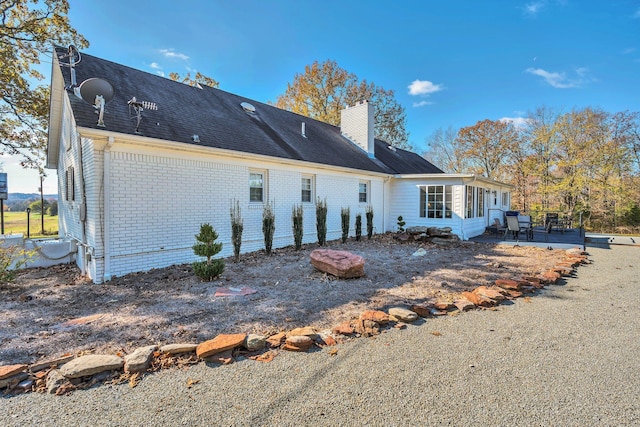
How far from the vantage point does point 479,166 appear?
2744 cm

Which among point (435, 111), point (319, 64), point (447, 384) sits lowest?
point (447, 384)

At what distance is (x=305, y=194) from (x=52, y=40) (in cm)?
1183

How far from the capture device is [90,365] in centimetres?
266

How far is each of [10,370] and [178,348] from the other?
1288 mm

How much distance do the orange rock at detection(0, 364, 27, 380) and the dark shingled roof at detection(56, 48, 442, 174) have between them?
476 cm

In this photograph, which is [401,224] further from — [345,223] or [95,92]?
[95,92]

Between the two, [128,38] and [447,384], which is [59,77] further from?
[447,384]

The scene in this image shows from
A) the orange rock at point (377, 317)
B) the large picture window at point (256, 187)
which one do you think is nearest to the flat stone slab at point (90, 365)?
the orange rock at point (377, 317)

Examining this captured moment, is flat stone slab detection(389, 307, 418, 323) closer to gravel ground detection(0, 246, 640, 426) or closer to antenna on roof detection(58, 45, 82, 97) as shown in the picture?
gravel ground detection(0, 246, 640, 426)

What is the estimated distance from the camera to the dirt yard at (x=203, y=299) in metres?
3.49

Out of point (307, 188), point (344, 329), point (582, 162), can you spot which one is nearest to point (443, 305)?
point (344, 329)

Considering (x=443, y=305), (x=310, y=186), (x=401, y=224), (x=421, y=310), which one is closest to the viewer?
(x=421, y=310)

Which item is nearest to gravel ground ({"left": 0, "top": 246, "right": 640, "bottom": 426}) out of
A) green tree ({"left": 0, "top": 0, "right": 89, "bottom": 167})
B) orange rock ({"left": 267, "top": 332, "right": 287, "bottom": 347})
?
orange rock ({"left": 267, "top": 332, "right": 287, "bottom": 347})

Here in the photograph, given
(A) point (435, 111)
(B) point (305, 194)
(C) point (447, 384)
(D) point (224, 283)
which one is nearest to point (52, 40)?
(B) point (305, 194)
